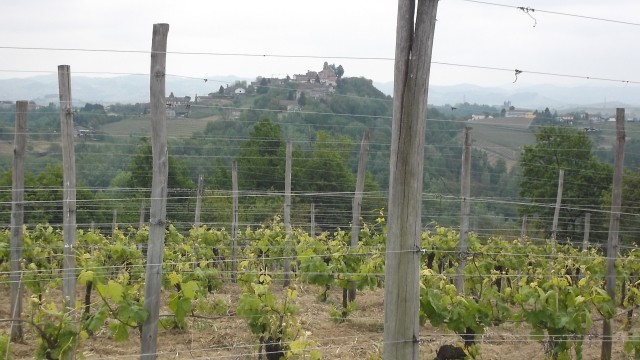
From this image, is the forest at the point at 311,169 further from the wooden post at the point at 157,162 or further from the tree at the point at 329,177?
the wooden post at the point at 157,162

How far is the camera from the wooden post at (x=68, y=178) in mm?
5906

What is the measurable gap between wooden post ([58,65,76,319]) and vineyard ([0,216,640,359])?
271 millimetres

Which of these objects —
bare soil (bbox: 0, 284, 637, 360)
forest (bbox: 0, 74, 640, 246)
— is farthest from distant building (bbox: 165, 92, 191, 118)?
forest (bbox: 0, 74, 640, 246)

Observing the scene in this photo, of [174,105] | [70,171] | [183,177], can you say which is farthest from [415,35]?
[183,177]

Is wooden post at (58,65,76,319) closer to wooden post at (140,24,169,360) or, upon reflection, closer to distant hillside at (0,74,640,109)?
distant hillside at (0,74,640,109)

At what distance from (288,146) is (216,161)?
18.5 meters

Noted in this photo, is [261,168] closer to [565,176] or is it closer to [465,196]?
[565,176]

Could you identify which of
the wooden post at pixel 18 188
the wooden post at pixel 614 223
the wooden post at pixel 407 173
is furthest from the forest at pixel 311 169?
the wooden post at pixel 407 173

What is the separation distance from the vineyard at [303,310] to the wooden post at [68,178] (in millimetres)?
271

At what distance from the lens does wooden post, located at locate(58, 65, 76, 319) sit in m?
5.91

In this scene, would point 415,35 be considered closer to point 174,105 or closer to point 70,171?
point 174,105

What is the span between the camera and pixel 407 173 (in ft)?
14.0

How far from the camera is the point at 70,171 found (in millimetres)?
6016

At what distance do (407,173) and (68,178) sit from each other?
3171 mm
